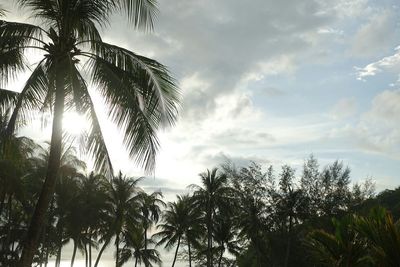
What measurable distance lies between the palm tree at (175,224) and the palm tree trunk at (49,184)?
4073cm

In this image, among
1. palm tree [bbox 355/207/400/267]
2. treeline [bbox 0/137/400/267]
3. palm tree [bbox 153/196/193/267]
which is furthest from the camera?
palm tree [bbox 153/196/193/267]

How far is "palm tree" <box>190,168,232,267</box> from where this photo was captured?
43.7m

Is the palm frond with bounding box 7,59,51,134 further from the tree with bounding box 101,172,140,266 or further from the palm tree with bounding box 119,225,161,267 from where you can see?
the palm tree with bounding box 119,225,161,267

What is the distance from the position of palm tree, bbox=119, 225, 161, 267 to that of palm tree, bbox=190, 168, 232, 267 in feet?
30.5

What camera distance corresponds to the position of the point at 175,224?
5025 cm

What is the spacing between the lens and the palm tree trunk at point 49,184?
856 cm

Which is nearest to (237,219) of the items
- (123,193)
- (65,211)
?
(123,193)

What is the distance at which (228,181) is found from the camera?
4381cm

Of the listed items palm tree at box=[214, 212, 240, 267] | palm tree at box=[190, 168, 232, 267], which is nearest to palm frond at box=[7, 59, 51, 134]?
palm tree at box=[190, 168, 232, 267]

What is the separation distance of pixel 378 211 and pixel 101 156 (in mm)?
5847

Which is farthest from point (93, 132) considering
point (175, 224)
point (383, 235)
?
point (175, 224)

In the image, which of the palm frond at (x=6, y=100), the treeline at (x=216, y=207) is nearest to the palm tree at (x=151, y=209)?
the treeline at (x=216, y=207)

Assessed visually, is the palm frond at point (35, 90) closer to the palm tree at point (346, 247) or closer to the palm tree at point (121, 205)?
the palm tree at point (346, 247)

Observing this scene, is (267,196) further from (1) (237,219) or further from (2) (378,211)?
(2) (378,211)
